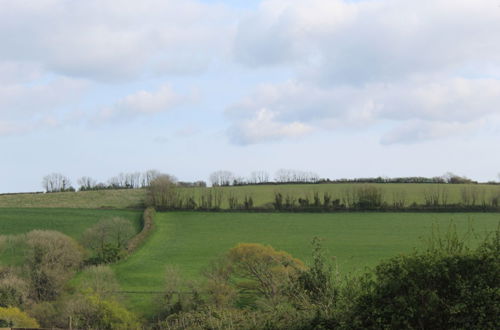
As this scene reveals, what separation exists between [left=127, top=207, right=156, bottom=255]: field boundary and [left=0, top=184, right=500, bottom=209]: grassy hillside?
26.0 ft

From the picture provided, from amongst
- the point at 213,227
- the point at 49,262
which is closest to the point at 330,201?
the point at 213,227

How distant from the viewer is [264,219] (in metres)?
78.9

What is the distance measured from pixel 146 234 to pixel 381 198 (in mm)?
36839

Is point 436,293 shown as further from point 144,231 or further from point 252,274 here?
point 144,231

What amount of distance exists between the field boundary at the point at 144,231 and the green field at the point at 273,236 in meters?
0.77

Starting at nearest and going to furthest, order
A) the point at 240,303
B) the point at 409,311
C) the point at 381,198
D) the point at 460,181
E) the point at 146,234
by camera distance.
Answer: the point at 409,311
the point at 240,303
the point at 146,234
the point at 381,198
the point at 460,181

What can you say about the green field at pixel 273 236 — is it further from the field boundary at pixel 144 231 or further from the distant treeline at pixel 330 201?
the distant treeline at pixel 330 201

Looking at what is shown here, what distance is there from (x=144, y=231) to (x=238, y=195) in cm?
2687

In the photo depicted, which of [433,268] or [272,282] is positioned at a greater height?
[433,268]

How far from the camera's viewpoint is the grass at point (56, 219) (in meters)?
74.7

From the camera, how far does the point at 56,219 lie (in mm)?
79375

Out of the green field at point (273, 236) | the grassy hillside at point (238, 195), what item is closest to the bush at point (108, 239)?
the green field at point (273, 236)

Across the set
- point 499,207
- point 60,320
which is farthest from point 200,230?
point 499,207

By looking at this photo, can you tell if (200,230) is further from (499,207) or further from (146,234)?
(499,207)
